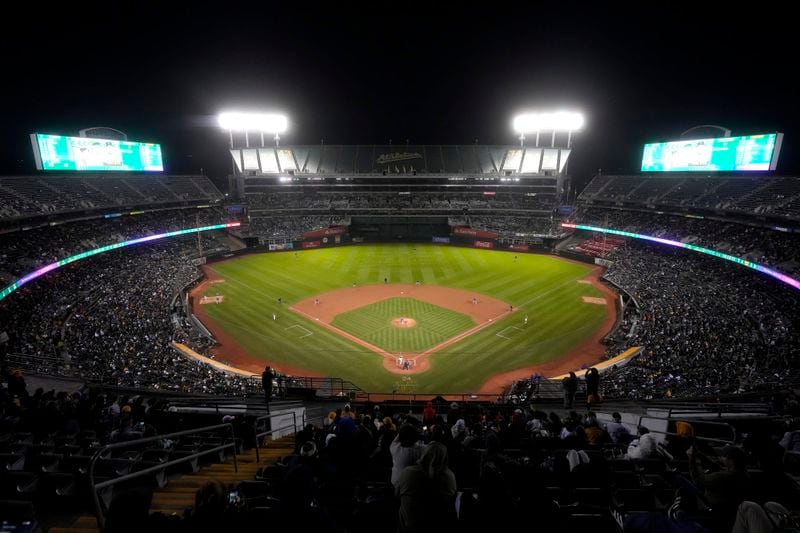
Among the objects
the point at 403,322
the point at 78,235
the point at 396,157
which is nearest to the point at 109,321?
the point at 403,322

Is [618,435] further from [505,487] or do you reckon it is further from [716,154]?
[716,154]

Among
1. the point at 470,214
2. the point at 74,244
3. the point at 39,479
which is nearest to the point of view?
the point at 39,479

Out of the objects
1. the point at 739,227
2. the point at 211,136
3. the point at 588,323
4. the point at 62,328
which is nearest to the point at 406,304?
the point at 588,323

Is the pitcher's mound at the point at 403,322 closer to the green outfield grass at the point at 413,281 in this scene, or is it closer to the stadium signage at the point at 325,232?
the green outfield grass at the point at 413,281

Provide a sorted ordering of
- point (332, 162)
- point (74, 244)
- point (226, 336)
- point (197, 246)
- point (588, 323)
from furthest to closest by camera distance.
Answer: point (332, 162), point (197, 246), point (74, 244), point (588, 323), point (226, 336)

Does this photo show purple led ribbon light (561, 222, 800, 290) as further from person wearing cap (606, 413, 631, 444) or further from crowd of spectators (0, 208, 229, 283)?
crowd of spectators (0, 208, 229, 283)

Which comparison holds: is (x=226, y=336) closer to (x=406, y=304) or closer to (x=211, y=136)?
(x=406, y=304)
